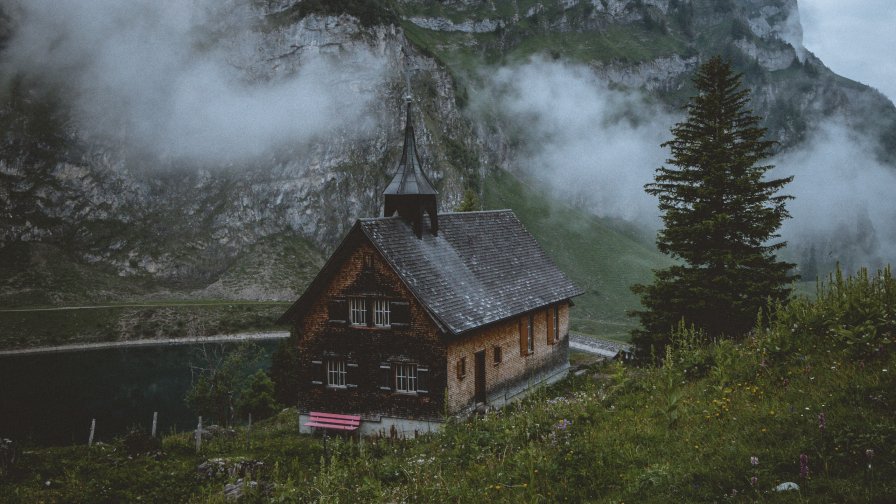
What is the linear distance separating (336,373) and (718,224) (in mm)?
19755

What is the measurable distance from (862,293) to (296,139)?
197 metres

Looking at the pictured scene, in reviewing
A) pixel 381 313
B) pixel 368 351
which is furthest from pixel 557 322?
pixel 368 351

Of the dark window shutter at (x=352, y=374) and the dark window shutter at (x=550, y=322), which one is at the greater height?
the dark window shutter at (x=550, y=322)

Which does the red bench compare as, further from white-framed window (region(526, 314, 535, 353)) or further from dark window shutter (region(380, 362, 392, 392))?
white-framed window (region(526, 314, 535, 353))

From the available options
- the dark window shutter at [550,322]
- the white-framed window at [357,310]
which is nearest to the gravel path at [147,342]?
the dark window shutter at [550,322]

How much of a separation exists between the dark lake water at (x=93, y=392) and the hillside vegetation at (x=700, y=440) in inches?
1118

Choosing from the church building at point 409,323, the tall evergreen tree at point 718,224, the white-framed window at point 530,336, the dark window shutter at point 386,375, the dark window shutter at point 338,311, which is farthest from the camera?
the white-framed window at point 530,336

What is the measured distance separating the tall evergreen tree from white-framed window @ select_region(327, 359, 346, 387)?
14800 millimetres

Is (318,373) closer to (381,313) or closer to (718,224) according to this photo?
(381,313)

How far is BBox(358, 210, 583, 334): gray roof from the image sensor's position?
28.9 meters

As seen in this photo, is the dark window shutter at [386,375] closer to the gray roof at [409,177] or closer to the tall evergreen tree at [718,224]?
the gray roof at [409,177]

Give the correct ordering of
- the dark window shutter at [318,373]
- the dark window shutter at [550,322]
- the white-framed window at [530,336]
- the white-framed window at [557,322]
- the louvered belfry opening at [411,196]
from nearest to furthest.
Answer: the dark window shutter at [318,373]
the louvered belfry opening at [411,196]
the white-framed window at [530,336]
the dark window shutter at [550,322]
the white-framed window at [557,322]

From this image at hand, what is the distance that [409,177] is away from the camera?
3284 cm

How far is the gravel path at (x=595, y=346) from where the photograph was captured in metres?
A: 83.9
